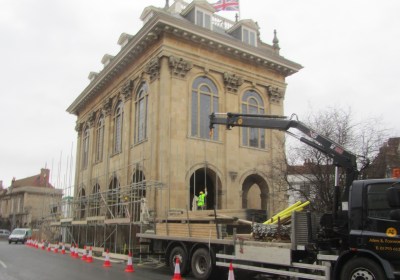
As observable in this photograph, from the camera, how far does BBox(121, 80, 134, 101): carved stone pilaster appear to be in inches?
1101

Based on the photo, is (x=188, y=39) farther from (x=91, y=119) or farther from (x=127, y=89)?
(x=91, y=119)

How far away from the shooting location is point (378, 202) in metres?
8.35

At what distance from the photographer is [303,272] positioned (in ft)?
31.2

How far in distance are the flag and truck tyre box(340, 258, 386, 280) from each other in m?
23.7

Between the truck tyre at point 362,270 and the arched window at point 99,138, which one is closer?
the truck tyre at point 362,270

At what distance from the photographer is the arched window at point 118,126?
30.0 metres

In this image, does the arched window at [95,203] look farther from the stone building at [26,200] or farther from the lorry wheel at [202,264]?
the stone building at [26,200]

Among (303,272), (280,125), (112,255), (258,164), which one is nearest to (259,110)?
(258,164)

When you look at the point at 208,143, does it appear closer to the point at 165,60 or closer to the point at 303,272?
the point at 165,60

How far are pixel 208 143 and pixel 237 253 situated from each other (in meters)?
14.5

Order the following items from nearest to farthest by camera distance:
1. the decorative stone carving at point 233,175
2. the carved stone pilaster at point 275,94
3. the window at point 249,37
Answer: the decorative stone carving at point 233,175
the carved stone pilaster at point 275,94
the window at point 249,37

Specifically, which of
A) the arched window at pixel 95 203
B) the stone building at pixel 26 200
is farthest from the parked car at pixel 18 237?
the stone building at pixel 26 200

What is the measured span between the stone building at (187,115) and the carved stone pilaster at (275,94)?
0.07m

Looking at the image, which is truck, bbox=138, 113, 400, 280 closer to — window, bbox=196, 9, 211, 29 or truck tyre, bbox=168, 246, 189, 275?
truck tyre, bbox=168, 246, 189, 275
